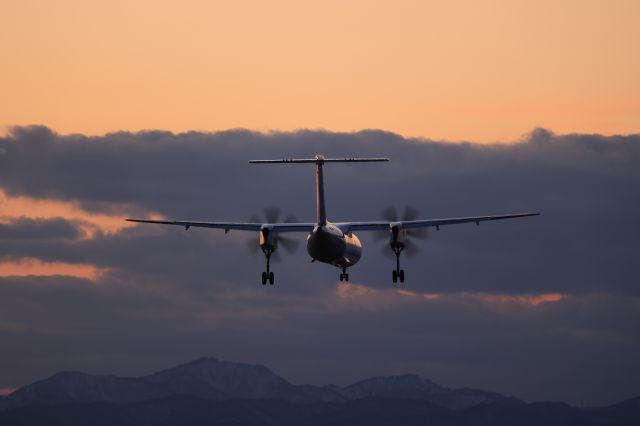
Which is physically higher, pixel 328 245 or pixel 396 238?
pixel 396 238

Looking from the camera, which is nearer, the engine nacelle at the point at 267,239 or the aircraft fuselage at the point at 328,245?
the aircraft fuselage at the point at 328,245

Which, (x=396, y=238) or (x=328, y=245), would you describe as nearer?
(x=328, y=245)

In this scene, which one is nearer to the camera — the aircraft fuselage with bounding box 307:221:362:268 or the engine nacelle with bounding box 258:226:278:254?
the aircraft fuselage with bounding box 307:221:362:268

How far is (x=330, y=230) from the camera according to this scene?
10831cm

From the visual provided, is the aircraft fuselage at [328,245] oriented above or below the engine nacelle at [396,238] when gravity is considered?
below

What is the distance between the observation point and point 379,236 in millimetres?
121938

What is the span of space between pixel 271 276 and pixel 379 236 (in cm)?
1012

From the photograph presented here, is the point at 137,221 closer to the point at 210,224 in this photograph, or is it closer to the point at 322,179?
the point at 210,224

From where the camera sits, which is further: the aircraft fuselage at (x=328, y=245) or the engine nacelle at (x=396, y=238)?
the engine nacelle at (x=396, y=238)

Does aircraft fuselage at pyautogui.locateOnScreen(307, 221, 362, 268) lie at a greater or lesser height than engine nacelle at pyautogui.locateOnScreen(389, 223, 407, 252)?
lesser

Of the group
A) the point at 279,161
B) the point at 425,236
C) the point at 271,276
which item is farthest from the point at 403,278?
the point at 279,161

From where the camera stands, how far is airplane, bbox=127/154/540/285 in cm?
10781

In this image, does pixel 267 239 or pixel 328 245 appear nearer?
pixel 328 245

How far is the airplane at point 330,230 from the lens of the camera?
107812mm
